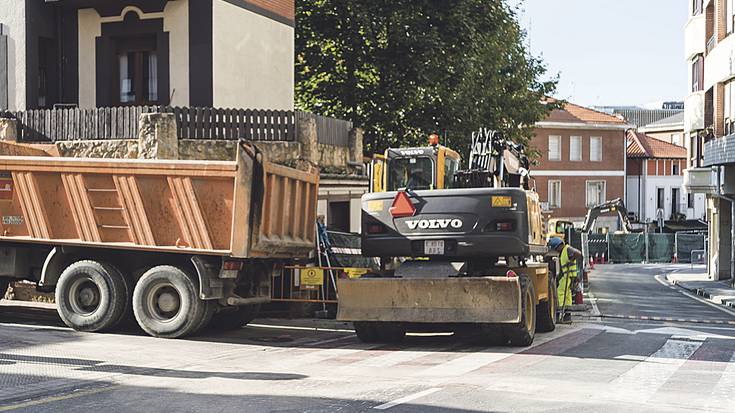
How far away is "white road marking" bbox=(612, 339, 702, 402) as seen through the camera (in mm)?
10070

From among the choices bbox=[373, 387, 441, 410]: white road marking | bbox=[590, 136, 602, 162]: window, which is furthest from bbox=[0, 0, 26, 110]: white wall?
bbox=[590, 136, 602, 162]: window

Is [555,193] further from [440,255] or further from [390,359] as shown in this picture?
[390,359]

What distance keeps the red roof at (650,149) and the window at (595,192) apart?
713 cm

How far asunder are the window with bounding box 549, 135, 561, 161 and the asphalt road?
5663 centimetres

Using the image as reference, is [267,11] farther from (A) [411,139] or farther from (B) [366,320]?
(B) [366,320]

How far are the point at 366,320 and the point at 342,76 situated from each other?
1714 centimetres

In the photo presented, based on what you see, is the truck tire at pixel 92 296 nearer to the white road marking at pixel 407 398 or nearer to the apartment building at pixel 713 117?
the white road marking at pixel 407 398

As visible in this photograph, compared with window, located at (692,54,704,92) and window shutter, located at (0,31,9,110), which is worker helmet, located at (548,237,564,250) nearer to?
window shutter, located at (0,31,9,110)

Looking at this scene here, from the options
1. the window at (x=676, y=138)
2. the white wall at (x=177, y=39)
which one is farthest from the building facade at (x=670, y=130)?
→ the white wall at (x=177, y=39)

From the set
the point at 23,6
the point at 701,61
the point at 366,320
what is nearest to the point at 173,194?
the point at 366,320

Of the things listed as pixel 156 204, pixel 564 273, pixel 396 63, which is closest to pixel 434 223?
pixel 156 204

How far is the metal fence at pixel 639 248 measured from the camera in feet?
195

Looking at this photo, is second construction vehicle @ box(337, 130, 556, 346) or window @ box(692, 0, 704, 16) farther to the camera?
window @ box(692, 0, 704, 16)

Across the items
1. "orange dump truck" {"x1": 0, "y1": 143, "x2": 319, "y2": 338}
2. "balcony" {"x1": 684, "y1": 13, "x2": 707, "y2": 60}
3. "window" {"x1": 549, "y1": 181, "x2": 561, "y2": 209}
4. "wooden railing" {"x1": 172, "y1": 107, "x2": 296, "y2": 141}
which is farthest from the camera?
"window" {"x1": 549, "y1": 181, "x2": 561, "y2": 209}
